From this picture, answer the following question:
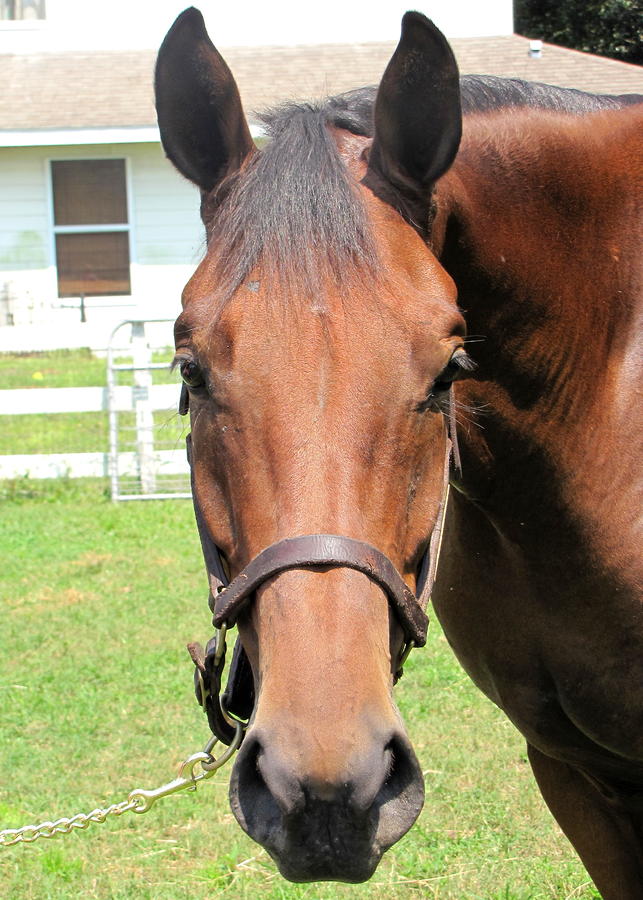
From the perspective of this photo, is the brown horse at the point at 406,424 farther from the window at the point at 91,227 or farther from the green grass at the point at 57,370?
the window at the point at 91,227

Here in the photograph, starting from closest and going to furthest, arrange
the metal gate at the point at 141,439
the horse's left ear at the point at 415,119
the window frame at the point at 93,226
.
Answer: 1. the horse's left ear at the point at 415,119
2. the metal gate at the point at 141,439
3. the window frame at the point at 93,226

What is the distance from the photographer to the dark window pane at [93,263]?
1606 centimetres

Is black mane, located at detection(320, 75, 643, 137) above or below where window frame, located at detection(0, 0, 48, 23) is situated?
above

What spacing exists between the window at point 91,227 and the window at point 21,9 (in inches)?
131

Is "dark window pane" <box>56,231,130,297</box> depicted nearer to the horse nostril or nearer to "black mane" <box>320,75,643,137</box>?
"black mane" <box>320,75,643,137</box>

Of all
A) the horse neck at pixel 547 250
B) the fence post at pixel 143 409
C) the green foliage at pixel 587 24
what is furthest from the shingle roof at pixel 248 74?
the horse neck at pixel 547 250

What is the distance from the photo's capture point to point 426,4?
1700 cm


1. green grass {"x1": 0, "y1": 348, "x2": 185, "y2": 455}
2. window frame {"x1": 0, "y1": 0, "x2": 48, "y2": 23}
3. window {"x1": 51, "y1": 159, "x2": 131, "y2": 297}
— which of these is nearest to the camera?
green grass {"x1": 0, "y1": 348, "x2": 185, "y2": 455}

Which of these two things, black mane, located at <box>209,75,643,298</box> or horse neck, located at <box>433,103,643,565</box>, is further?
horse neck, located at <box>433,103,643,565</box>

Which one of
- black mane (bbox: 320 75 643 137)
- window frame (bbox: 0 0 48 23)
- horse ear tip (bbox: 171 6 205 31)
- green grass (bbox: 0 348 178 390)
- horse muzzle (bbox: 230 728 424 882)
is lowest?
green grass (bbox: 0 348 178 390)

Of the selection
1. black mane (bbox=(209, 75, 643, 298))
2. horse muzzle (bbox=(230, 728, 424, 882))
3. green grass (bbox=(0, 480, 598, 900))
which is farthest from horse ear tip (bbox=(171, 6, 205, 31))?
green grass (bbox=(0, 480, 598, 900))

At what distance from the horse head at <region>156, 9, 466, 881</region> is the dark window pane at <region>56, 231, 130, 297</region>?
14496 mm

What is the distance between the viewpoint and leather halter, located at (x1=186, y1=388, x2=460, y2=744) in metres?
1.59

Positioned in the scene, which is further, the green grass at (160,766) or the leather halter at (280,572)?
the green grass at (160,766)
